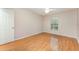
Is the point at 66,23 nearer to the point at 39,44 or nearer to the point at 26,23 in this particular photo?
the point at 39,44

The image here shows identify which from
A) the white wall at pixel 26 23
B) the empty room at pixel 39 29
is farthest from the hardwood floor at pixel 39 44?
the white wall at pixel 26 23

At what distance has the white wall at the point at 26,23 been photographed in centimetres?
189

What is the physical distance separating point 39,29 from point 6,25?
2.06 ft

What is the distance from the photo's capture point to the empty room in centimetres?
185

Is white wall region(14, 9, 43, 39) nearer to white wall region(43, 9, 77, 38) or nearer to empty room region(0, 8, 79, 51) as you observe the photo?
empty room region(0, 8, 79, 51)

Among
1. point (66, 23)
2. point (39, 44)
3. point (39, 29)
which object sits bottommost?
point (39, 44)

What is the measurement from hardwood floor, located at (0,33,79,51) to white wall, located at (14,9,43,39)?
0.10m

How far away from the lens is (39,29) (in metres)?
1.93

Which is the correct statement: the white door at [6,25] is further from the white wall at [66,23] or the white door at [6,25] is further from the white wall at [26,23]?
the white wall at [66,23]

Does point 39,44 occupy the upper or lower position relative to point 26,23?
lower

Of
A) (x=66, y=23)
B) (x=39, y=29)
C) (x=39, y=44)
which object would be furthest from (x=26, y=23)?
(x=66, y=23)

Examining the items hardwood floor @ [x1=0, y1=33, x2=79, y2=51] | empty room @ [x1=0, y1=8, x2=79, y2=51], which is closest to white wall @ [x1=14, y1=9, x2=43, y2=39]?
empty room @ [x1=0, y1=8, x2=79, y2=51]

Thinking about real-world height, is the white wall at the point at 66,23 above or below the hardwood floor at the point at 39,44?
above
